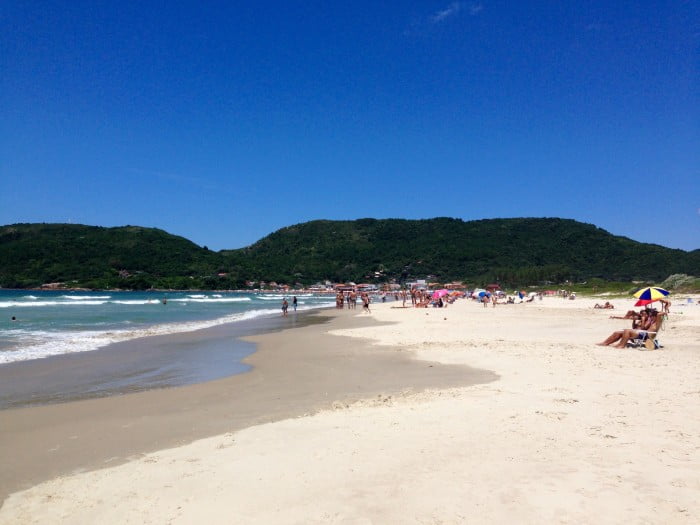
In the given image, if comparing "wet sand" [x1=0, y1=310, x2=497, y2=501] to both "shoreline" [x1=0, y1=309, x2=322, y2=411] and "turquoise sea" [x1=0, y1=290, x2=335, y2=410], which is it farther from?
"turquoise sea" [x1=0, y1=290, x2=335, y2=410]

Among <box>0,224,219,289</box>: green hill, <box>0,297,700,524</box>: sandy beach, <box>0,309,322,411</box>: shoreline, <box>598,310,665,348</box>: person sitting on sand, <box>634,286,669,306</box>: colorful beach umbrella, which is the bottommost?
<box>0,309,322,411</box>: shoreline

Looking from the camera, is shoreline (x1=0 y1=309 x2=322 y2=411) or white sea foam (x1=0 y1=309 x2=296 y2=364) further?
white sea foam (x1=0 y1=309 x2=296 y2=364)

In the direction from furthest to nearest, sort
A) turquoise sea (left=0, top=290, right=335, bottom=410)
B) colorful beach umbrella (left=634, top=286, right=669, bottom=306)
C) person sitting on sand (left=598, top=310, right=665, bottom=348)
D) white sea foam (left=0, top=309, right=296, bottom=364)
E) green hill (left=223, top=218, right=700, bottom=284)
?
1. green hill (left=223, top=218, right=700, bottom=284)
2. colorful beach umbrella (left=634, top=286, right=669, bottom=306)
3. white sea foam (left=0, top=309, right=296, bottom=364)
4. person sitting on sand (left=598, top=310, right=665, bottom=348)
5. turquoise sea (left=0, top=290, right=335, bottom=410)

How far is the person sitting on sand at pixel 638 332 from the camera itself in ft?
41.3

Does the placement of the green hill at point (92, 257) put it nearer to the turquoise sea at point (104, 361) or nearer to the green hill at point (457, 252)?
the green hill at point (457, 252)

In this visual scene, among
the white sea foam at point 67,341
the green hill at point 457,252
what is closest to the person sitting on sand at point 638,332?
the white sea foam at point 67,341

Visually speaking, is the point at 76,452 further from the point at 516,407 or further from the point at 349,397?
the point at 516,407

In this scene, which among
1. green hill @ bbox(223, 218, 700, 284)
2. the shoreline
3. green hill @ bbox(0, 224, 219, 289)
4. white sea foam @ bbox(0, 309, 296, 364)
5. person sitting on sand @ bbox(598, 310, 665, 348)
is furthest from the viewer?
green hill @ bbox(0, 224, 219, 289)

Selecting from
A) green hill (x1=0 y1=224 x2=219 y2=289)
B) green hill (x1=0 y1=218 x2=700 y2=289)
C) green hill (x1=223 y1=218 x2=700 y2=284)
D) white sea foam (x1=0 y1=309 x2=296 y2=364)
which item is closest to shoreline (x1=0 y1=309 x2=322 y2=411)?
white sea foam (x1=0 y1=309 x2=296 y2=364)

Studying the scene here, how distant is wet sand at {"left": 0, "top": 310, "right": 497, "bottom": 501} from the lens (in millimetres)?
5219

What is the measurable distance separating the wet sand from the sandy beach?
1.4 inches

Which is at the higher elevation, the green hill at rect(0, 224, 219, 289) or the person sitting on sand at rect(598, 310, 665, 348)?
the green hill at rect(0, 224, 219, 289)

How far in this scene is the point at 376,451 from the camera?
4812mm

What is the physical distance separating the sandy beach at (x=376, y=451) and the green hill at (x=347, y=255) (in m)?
89.6
